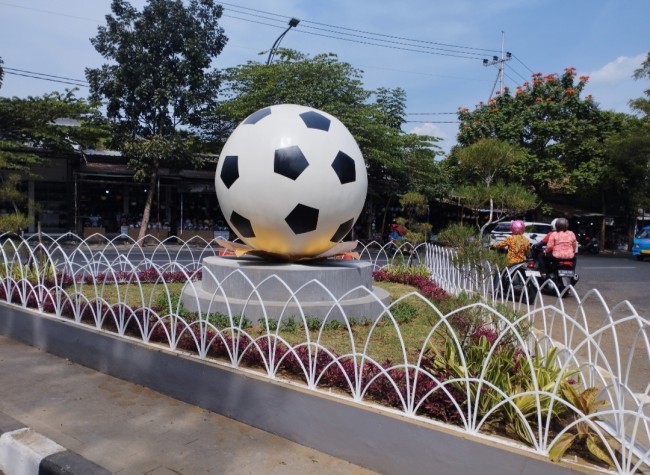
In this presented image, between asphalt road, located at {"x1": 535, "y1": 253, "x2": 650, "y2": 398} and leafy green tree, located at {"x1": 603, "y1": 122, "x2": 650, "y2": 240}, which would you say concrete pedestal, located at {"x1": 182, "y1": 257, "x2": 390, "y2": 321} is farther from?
leafy green tree, located at {"x1": 603, "y1": 122, "x2": 650, "y2": 240}

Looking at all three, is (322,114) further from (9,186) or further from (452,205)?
(452,205)

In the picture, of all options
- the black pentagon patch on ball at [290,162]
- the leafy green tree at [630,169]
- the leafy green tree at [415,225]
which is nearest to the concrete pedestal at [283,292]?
the black pentagon patch on ball at [290,162]

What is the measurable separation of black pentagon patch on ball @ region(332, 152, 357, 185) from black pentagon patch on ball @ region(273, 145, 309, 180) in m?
0.37

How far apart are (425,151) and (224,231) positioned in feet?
31.6

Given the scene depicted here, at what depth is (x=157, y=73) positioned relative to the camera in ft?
64.3

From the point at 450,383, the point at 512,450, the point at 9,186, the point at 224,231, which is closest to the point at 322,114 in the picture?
the point at 450,383

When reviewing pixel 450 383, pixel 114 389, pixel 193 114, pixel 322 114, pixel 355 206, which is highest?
pixel 193 114

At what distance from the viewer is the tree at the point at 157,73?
19.3m

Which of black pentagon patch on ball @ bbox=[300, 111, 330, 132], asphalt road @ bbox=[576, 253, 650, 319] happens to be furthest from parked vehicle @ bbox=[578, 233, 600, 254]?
black pentagon patch on ball @ bbox=[300, 111, 330, 132]

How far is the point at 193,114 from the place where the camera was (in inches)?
807

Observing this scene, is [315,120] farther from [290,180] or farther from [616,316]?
[616,316]

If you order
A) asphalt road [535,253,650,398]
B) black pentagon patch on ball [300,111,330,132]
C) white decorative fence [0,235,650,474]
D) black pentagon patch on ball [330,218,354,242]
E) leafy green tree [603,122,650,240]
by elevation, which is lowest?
asphalt road [535,253,650,398]

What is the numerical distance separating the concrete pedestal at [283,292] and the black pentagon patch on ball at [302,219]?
46 centimetres

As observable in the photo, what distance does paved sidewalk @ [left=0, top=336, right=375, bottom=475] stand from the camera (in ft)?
11.0
